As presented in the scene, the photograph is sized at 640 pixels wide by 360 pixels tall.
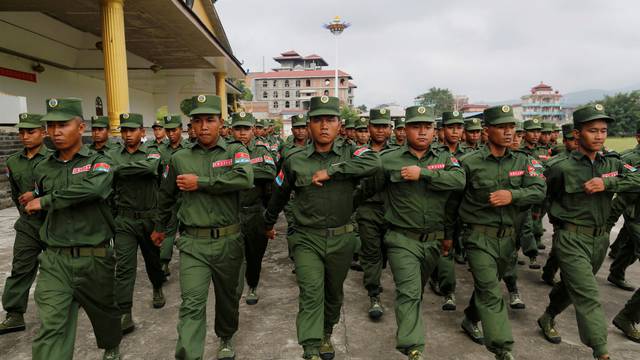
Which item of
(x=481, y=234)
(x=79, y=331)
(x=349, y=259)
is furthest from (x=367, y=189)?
(x=79, y=331)

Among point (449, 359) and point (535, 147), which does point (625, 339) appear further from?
point (535, 147)

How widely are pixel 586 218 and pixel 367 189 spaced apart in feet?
6.75

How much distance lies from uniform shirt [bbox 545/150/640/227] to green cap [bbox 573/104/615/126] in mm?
333

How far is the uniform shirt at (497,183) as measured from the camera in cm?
380

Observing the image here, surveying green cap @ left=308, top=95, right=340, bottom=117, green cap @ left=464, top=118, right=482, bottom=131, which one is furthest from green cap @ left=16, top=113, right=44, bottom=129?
green cap @ left=464, top=118, right=482, bottom=131

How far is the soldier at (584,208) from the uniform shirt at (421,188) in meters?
1.06

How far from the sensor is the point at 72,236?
3.22m

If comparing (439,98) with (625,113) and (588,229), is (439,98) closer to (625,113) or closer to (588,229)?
(625,113)

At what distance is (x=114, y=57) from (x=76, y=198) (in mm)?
9984

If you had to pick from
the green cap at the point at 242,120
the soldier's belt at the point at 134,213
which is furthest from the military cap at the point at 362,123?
the soldier's belt at the point at 134,213

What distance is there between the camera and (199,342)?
125 inches

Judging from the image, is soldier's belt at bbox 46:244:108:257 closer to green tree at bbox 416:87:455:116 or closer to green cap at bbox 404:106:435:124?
green cap at bbox 404:106:435:124

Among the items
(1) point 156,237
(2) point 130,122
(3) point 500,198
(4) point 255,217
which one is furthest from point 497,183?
(2) point 130,122

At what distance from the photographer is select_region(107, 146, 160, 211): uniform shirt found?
4.62 metres
